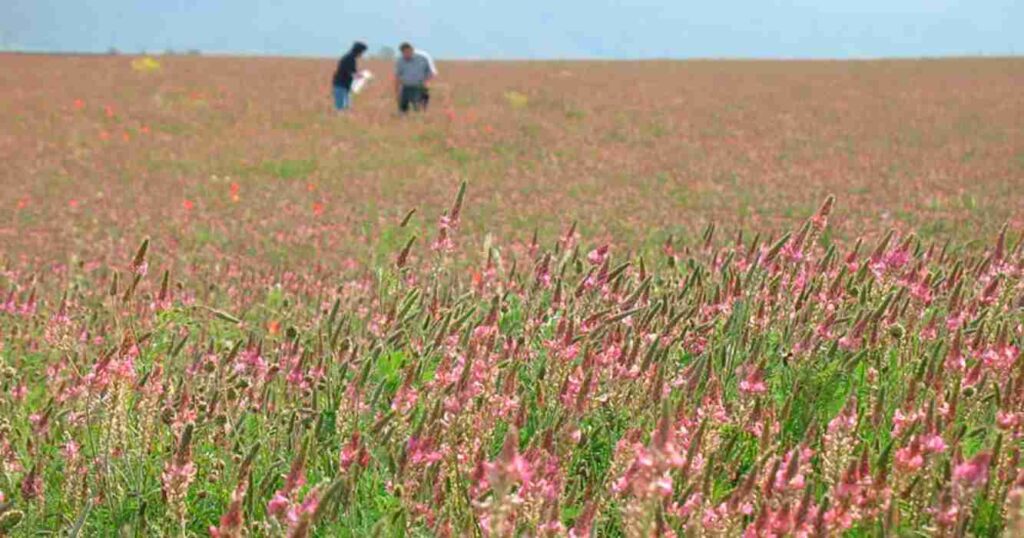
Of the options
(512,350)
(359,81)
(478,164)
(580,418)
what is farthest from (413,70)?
(580,418)

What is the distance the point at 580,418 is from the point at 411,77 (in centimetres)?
2020

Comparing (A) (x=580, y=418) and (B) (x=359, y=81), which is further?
(B) (x=359, y=81)

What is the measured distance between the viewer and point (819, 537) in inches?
83.2

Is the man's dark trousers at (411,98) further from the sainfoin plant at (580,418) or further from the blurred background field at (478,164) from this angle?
the sainfoin plant at (580,418)

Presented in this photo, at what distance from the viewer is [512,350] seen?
3672 millimetres

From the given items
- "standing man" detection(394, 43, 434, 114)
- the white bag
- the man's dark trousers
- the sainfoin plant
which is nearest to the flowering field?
the sainfoin plant

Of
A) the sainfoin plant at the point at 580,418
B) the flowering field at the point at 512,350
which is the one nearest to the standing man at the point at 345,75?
the flowering field at the point at 512,350

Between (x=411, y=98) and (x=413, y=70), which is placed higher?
(x=413, y=70)

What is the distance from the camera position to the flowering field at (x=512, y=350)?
2.45m

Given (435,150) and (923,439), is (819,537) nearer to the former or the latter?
(923,439)

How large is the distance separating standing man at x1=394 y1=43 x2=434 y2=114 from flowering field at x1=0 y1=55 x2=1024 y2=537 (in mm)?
5895

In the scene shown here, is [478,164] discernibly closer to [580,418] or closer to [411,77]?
[411,77]

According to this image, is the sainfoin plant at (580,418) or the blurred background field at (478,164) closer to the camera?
the sainfoin plant at (580,418)

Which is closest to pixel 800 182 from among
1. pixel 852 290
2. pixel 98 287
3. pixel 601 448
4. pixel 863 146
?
pixel 863 146
